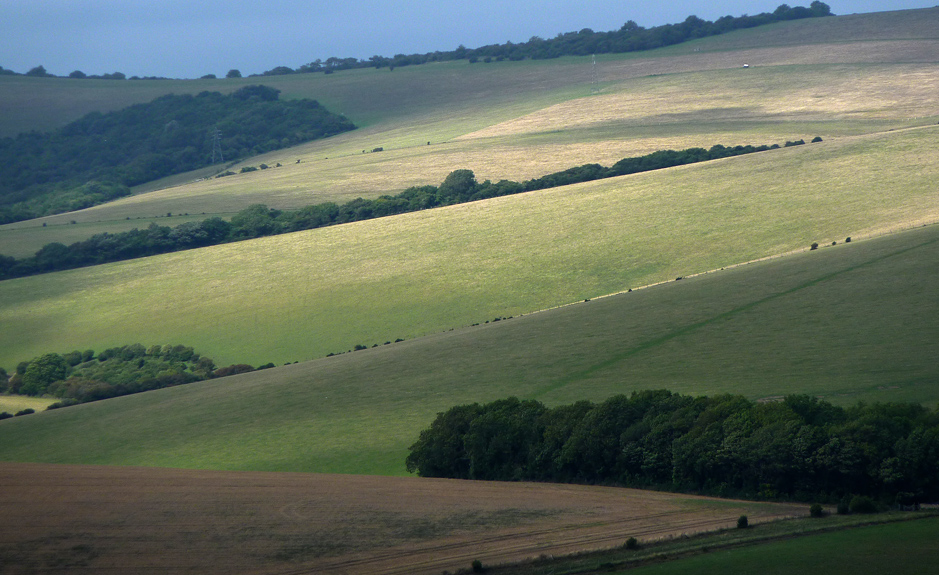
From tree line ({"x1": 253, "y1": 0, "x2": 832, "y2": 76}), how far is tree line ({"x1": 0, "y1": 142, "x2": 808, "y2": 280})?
7125 cm

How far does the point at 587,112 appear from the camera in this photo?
365ft

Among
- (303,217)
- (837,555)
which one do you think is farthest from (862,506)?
(303,217)

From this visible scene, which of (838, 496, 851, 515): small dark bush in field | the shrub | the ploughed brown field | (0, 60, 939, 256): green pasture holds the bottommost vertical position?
the shrub

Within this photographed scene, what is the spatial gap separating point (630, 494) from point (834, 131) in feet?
219

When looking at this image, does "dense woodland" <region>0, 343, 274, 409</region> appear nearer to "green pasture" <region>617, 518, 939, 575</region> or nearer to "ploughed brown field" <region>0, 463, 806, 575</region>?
"ploughed brown field" <region>0, 463, 806, 575</region>

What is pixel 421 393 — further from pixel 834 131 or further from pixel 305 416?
pixel 834 131

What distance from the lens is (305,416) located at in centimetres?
4072

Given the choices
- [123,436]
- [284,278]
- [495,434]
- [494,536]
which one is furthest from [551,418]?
[284,278]

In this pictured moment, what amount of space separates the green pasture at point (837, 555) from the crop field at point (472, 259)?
35678 mm

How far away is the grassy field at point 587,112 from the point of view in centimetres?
8956

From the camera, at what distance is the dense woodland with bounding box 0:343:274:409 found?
175ft

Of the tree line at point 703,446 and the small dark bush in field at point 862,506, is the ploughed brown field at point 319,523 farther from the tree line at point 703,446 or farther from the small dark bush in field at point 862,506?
the small dark bush in field at point 862,506

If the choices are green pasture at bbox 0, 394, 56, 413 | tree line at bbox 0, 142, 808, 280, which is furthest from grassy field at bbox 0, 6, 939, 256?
green pasture at bbox 0, 394, 56, 413

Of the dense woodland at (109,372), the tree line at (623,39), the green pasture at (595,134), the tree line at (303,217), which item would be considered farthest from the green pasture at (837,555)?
the tree line at (623,39)
